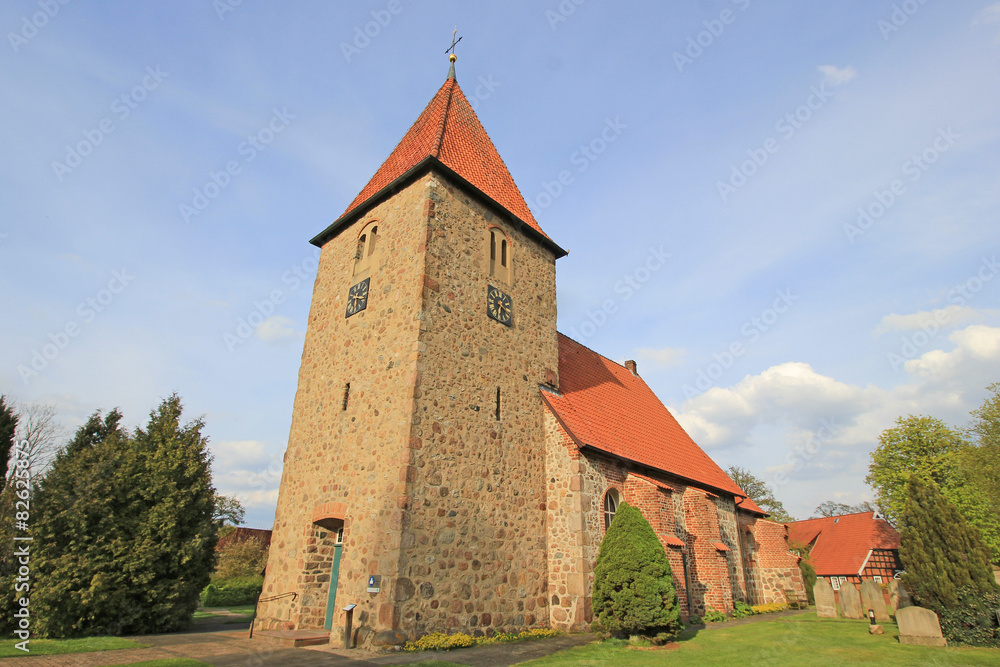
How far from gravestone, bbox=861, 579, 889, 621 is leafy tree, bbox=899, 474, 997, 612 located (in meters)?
4.92

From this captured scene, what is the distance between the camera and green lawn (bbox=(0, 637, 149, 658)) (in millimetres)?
8875

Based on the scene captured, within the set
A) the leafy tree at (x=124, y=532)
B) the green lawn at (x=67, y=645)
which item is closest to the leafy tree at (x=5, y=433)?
the leafy tree at (x=124, y=532)

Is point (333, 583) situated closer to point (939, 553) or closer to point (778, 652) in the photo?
point (778, 652)

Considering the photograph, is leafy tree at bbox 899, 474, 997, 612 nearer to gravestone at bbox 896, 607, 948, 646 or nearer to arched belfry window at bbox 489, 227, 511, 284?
gravestone at bbox 896, 607, 948, 646

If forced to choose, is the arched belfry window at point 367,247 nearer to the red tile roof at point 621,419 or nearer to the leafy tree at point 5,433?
the red tile roof at point 621,419

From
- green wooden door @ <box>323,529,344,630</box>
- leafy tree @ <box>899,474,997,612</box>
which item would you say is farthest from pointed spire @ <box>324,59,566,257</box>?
leafy tree @ <box>899,474,997,612</box>

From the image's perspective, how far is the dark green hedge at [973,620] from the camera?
32.2 feet

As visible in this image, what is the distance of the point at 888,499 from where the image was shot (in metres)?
28.6

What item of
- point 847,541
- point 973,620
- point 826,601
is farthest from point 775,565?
point 847,541

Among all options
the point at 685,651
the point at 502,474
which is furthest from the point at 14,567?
the point at 685,651

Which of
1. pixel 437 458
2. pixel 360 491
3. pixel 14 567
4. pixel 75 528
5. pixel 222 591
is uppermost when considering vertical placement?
pixel 437 458

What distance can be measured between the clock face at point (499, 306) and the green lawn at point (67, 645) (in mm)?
10180

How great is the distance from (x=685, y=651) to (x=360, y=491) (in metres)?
7.29

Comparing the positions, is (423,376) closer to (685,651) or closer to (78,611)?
(685,651)
